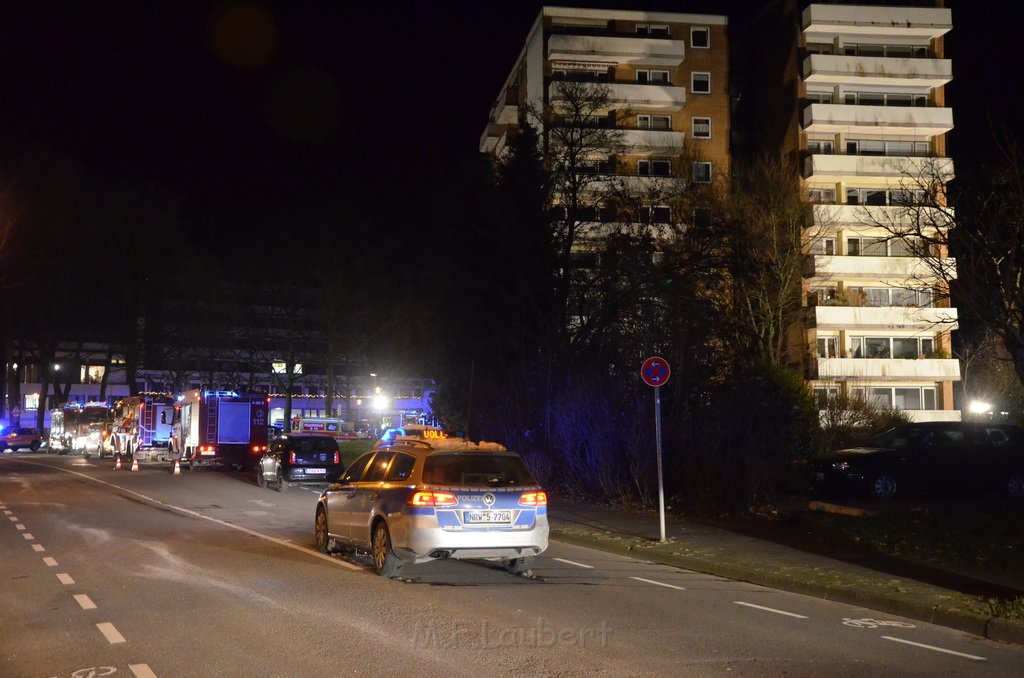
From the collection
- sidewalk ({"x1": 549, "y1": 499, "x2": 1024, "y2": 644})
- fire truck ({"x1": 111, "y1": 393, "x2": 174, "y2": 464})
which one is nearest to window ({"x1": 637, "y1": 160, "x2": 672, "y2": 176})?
fire truck ({"x1": 111, "y1": 393, "x2": 174, "y2": 464})

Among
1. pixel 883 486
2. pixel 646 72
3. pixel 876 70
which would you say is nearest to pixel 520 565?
pixel 883 486

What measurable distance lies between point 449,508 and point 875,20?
5208 centimetres

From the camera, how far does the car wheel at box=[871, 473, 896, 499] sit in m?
19.7

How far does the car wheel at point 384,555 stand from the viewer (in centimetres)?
1165

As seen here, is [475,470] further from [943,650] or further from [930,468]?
[930,468]

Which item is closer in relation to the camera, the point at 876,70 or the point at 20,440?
the point at 876,70

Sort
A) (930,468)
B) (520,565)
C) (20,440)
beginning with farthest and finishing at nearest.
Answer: (20,440) < (930,468) < (520,565)

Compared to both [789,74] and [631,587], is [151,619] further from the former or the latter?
[789,74]

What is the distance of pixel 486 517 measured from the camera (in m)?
11.5

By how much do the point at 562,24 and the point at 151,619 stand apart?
54.5 metres

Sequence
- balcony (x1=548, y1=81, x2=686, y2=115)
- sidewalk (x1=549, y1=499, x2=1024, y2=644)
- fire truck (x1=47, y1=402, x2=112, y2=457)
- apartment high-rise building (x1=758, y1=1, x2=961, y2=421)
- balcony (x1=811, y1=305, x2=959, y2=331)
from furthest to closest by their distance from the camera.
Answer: balcony (x1=548, y1=81, x2=686, y2=115), apartment high-rise building (x1=758, y1=1, x2=961, y2=421), balcony (x1=811, y1=305, x2=959, y2=331), fire truck (x1=47, y1=402, x2=112, y2=457), sidewalk (x1=549, y1=499, x2=1024, y2=644)

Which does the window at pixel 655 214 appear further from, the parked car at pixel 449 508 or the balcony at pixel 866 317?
the balcony at pixel 866 317

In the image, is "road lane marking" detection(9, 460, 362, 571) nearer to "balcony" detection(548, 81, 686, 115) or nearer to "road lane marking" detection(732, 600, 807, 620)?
"road lane marking" detection(732, 600, 807, 620)

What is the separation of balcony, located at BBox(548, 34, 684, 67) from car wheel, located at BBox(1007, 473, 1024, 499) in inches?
1670
